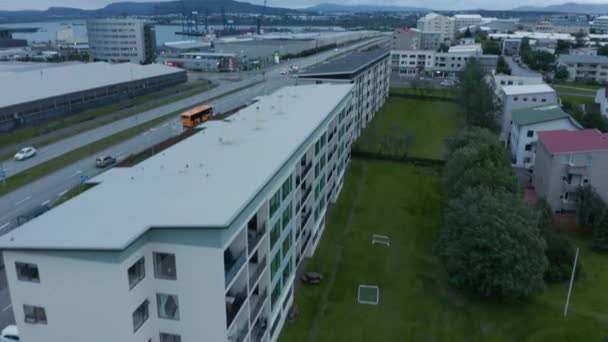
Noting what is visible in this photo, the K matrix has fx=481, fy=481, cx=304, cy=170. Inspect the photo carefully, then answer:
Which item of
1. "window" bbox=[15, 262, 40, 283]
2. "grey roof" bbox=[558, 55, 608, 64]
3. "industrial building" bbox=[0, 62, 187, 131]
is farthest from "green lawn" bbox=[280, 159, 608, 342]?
"grey roof" bbox=[558, 55, 608, 64]

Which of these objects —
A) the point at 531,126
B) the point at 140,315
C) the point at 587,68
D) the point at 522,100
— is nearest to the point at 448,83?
the point at 587,68

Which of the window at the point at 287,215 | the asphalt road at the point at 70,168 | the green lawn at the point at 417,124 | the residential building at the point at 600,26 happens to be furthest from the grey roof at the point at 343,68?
the residential building at the point at 600,26

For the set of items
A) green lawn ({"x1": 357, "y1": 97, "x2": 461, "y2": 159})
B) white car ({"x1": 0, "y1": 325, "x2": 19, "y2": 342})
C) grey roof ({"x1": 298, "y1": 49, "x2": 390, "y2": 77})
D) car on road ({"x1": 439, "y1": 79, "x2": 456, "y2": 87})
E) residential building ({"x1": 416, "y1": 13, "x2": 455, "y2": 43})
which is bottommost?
white car ({"x1": 0, "y1": 325, "x2": 19, "y2": 342})

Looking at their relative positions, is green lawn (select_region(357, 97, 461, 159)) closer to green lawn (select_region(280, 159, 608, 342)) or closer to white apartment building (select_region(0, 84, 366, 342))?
green lawn (select_region(280, 159, 608, 342))

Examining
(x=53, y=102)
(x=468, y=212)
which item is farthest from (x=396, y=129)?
(x=53, y=102)

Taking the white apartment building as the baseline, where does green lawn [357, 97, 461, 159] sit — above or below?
below

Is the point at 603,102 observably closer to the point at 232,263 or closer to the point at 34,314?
the point at 232,263
